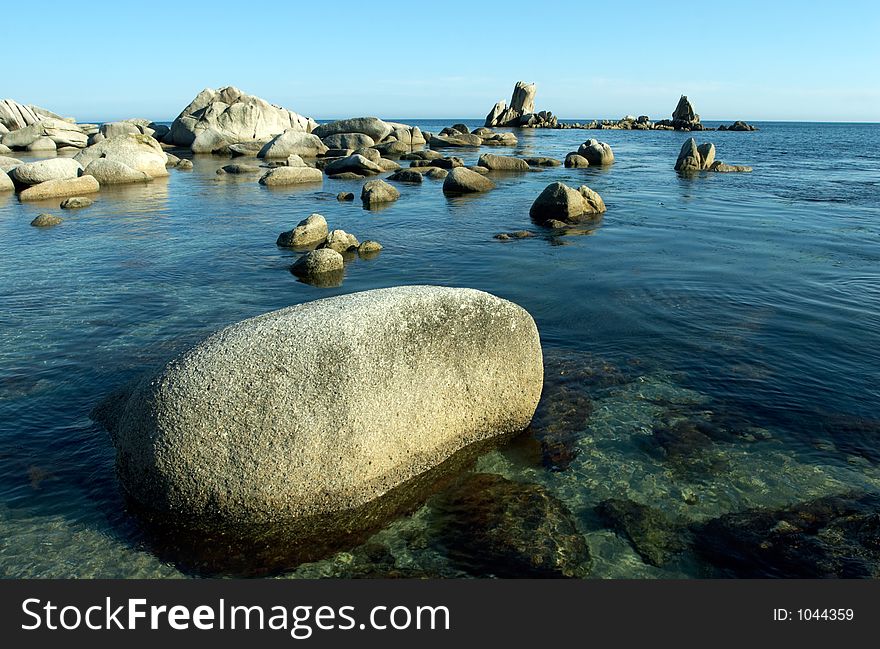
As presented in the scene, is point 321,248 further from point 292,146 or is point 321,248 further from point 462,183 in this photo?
point 292,146

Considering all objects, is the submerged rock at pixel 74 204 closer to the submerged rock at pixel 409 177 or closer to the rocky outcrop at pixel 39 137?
the submerged rock at pixel 409 177

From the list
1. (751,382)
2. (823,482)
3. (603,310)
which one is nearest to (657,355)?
(751,382)

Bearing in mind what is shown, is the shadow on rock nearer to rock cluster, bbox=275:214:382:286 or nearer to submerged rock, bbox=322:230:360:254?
rock cluster, bbox=275:214:382:286

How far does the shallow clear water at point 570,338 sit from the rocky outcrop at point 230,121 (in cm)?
3089

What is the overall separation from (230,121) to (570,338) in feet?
164

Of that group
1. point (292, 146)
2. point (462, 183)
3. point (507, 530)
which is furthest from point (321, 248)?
point (292, 146)

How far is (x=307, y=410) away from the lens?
523 centimetres

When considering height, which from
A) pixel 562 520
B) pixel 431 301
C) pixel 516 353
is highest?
pixel 431 301

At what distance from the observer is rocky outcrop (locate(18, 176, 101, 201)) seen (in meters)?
24.3

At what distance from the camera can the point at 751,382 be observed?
825 cm

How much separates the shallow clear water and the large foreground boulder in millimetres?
551

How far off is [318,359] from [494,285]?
322 inches

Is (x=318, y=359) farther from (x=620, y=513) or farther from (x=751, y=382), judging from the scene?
(x=751, y=382)

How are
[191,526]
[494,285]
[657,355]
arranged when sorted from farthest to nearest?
[494,285], [657,355], [191,526]
